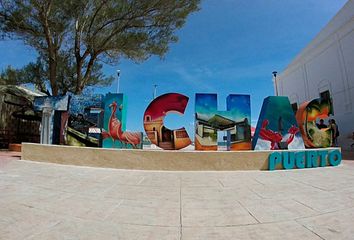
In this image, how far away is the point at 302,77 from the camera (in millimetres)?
26062

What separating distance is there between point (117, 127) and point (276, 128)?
23.4 feet

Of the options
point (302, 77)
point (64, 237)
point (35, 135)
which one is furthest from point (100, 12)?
point (302, 77)

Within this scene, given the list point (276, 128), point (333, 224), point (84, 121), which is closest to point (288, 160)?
point (276, 128)

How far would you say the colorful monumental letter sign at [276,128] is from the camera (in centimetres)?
965

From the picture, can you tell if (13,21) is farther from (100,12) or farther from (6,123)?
(6,123)

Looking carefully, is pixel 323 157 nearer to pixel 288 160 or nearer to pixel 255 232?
pixel 288 160

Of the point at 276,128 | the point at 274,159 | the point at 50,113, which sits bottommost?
the point at 274,159

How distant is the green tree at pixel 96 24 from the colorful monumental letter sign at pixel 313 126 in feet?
30.2

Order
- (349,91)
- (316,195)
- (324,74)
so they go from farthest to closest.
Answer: (324,74)
(349,91)
(316,195)

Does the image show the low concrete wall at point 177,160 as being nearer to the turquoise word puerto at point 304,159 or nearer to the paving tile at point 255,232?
the turquoise word puerto at point 304,159

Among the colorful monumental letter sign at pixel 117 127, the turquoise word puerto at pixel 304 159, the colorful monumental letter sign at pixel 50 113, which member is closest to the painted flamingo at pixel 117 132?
the colorful monumental letter sign at pixel 117 127

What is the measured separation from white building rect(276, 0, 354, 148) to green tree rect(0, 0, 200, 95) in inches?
576

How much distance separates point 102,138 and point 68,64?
10.2m

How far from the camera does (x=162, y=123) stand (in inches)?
373
